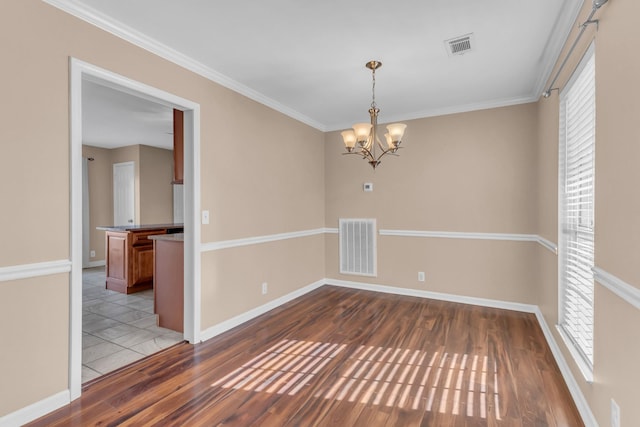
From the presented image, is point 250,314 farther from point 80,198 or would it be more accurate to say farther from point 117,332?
point 80,198

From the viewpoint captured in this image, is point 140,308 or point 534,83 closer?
point 534,83

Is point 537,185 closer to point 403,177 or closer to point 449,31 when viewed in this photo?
point 403,177

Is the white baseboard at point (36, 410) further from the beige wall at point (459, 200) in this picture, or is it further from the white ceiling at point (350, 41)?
the beige wall at point (459, 200)

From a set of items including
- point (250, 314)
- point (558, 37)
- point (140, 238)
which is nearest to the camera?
point (558, 37)

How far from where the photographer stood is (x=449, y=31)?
2328 millimetres

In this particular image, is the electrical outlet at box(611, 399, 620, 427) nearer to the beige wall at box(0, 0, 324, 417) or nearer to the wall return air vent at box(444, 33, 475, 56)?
the wall return air vent at box(444, 33, 475, 56)

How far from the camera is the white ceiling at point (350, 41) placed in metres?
2.05

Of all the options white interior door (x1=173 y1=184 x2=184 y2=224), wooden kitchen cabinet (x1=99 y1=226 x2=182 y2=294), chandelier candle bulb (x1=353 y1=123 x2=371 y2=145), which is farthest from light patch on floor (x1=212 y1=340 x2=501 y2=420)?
white interior door (x1=173 y1=184 x2=184 y2=224)

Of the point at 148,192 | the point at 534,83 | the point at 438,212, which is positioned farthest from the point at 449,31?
the point at 148,192

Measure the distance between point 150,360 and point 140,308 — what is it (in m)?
1.58

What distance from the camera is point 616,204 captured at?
1.40 m

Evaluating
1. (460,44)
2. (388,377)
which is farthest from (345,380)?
(460,44)

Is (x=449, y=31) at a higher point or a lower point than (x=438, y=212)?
higher

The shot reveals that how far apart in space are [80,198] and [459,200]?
3.90 metres
